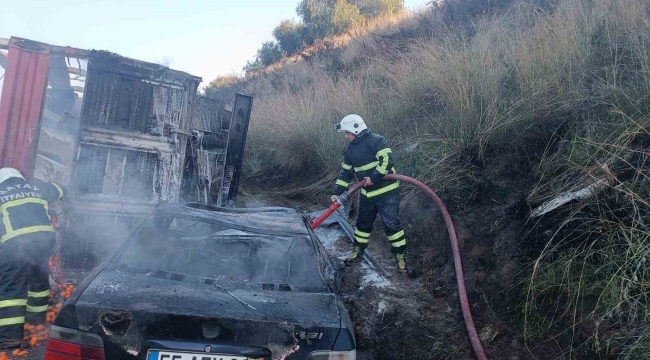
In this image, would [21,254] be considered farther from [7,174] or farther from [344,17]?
[344,17]

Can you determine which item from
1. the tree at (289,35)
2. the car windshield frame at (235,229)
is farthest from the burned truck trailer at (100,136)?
the tree at (289,35)

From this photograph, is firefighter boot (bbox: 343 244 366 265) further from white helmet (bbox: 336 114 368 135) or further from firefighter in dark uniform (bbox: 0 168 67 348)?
firefighter in dark uniform (bbox: 0 168 67 348)

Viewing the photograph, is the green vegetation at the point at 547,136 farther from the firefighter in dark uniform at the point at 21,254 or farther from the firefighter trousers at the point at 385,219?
the firefighter in dark uniform at the point at 21,254

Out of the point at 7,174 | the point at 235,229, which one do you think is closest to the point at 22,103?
the point at 7,174

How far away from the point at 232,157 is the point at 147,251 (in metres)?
3.54

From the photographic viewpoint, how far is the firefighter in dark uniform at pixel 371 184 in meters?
5.29

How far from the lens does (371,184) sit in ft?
17.3

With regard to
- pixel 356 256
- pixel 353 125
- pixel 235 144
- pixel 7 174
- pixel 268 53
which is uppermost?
pixel 268 53

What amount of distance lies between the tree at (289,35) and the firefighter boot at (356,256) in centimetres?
1847

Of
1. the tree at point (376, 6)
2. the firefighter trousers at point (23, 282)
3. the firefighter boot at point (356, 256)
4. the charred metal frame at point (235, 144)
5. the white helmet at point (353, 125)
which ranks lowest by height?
the firefighter trousers at point (23, 282)

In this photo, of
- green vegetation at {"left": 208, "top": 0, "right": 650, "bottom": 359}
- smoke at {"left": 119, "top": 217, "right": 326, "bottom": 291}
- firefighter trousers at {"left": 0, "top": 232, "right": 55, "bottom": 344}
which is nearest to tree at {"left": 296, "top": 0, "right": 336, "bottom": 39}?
green vegetation at {"left": 208, "top": 0, "right": 650, "bottom": 359}

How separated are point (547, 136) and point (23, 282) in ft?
16.0

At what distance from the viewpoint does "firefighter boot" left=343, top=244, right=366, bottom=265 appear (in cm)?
559

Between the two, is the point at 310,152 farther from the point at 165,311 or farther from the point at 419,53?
the point at 165,311
